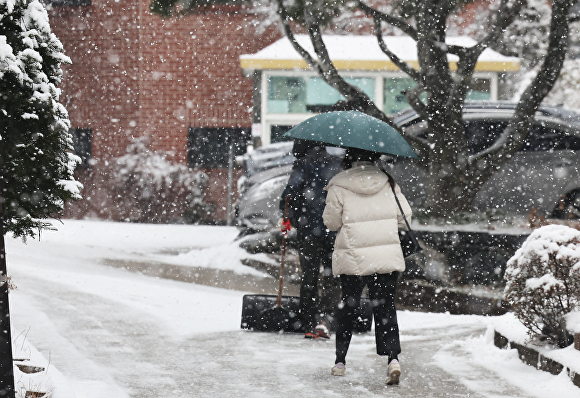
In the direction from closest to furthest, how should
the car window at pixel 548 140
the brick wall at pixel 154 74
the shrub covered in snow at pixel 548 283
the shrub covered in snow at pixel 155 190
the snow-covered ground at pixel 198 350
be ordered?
the snow-covered ground at pixel 198 350 → the shrub covered in snow at pixel 548 283 → the car window at pixel 548 140 → the shrub covered in snow at pixel 155 190 → the brick wall at pixel 154 74

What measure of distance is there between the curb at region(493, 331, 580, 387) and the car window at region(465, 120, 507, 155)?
5.45m

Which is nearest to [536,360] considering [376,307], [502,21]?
[376,307]

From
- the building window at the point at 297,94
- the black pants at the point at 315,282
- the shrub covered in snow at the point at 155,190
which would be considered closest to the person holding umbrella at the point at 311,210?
the black pants at the point at 315,282

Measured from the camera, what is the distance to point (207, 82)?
1941 centimetres

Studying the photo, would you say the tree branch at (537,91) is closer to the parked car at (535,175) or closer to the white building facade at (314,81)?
the parked car at (535,175)

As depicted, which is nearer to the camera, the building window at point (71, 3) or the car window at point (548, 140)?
the car window at point (548, 140)

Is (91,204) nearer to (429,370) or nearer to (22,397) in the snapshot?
(429,370)

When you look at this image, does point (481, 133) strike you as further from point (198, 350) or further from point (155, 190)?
point (155, 190)

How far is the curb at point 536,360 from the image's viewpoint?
554 centimetres

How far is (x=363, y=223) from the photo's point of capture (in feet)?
18.3

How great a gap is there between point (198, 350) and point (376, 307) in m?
1.63

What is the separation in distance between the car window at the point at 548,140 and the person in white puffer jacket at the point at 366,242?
6.18 metres

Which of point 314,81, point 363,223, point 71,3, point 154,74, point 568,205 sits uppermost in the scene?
point 71,3

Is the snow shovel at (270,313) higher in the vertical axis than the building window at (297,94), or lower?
lower
